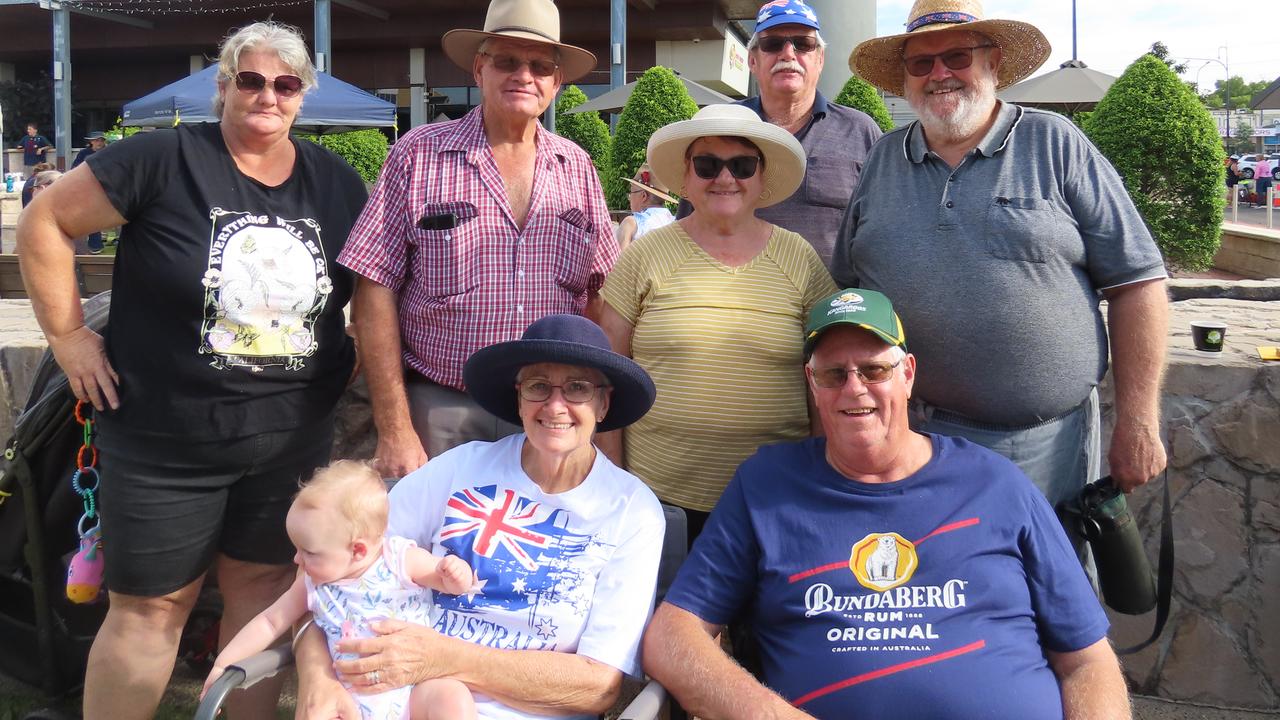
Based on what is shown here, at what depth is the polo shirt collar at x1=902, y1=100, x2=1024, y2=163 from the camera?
2598 mm

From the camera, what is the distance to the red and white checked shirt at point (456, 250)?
280 cm

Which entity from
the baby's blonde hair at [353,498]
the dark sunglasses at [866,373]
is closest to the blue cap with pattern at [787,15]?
the dark sunglasses at [866,373]

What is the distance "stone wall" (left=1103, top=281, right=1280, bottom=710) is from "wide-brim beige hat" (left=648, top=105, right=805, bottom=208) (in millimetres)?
1511

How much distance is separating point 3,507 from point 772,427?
2.46m

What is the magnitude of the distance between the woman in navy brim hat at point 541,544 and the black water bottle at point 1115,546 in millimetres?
1204

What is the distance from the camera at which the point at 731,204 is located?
2.74m

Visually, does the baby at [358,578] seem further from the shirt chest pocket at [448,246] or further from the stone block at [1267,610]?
the stone block at [1267,610]

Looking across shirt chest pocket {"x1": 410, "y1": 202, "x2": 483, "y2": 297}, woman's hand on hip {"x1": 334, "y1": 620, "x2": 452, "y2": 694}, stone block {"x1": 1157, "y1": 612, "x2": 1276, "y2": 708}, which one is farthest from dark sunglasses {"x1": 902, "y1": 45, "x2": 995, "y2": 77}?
stone block {"x1": 1157, "y1": 612, "x2": 1276, "y2": 708}

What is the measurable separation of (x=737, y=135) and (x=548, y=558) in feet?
4.39

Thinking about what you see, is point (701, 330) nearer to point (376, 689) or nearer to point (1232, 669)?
point (376, 689)

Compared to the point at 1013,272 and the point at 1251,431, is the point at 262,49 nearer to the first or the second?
the point at 1013,272

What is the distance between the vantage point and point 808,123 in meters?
3.66

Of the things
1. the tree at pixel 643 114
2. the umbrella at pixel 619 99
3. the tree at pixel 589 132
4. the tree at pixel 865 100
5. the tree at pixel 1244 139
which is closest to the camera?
the tree at pixel 643 114

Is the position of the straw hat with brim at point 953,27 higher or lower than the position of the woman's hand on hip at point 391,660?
higher
